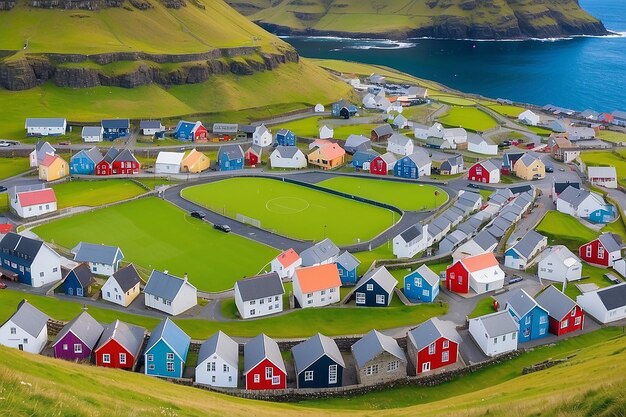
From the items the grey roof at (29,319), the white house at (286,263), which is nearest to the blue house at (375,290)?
the white house at (286,263)

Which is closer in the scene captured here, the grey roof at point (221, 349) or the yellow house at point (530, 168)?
the grey roof at point (221, 349)

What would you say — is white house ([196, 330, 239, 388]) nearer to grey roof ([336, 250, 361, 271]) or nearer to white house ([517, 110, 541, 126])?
grey roof ([336, 250, 361, 271])

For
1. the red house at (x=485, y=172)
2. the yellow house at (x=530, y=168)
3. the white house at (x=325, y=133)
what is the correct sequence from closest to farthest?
1. the red house at (x=485, y=172)
2. the yellow house at (x=530, y=168)
3. the white house at (x=325, y=133)

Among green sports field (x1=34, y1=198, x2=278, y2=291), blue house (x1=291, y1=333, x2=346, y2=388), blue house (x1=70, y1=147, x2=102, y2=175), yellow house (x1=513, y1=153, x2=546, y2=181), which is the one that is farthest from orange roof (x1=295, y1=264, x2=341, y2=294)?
blue house (x1=70, y1=147, x2=102, y2=175)

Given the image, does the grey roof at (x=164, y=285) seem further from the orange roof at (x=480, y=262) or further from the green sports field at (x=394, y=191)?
the green sports field at (x=394, y=191)

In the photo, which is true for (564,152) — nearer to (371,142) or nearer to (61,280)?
A: (371,142)

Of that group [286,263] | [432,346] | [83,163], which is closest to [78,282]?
[286,263]
